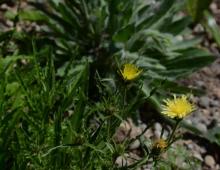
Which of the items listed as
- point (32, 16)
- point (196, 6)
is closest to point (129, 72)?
point (32, 16)

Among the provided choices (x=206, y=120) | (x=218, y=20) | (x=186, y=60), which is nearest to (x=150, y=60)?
(x=186, y=60)

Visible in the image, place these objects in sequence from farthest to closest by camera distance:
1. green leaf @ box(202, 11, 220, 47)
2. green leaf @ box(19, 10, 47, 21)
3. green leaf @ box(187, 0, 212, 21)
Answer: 1. green leaf @ box(202, 11, 220, 47)
2. green leaf @ box(187, 0, 212, 21)
3. green leaf @ box(19, 10, 47, 21)

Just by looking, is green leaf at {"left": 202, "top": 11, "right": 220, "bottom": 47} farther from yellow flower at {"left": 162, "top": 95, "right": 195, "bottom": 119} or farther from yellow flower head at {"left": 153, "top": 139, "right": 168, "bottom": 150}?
yellow flower head at {"left": 153, "top": 139, "right": 168, "bottom": 150}

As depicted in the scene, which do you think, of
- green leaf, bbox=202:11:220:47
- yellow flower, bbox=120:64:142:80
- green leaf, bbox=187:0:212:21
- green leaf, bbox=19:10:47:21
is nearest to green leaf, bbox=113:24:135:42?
green leaf, bbox=19:10:47:21

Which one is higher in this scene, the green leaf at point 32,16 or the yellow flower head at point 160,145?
the green leaf at point 32,16

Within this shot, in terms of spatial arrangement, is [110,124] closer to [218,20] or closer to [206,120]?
[206,120]

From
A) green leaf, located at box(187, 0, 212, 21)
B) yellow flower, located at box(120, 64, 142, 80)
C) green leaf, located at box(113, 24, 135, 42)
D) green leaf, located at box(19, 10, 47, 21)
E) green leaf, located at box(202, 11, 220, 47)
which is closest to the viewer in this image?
yellow flower, located at box(120, 64, 142, 80)

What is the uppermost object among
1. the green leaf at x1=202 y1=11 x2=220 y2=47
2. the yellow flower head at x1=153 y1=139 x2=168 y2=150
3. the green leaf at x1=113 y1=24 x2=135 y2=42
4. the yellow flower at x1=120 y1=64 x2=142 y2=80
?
the green leaf at x1=202 y1=11 x2=220 y2=47

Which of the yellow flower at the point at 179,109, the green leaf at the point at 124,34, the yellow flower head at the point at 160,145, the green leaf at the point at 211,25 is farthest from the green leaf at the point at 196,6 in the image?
the yellow flower head at the point at 160,145

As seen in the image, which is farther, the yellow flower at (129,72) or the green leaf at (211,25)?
the green leaf at (211,25)

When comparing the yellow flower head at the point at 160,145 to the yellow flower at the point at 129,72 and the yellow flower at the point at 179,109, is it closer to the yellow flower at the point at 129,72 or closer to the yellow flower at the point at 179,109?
the yellow flower at the point at 179,109

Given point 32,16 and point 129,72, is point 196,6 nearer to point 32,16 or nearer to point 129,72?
point 32,16
